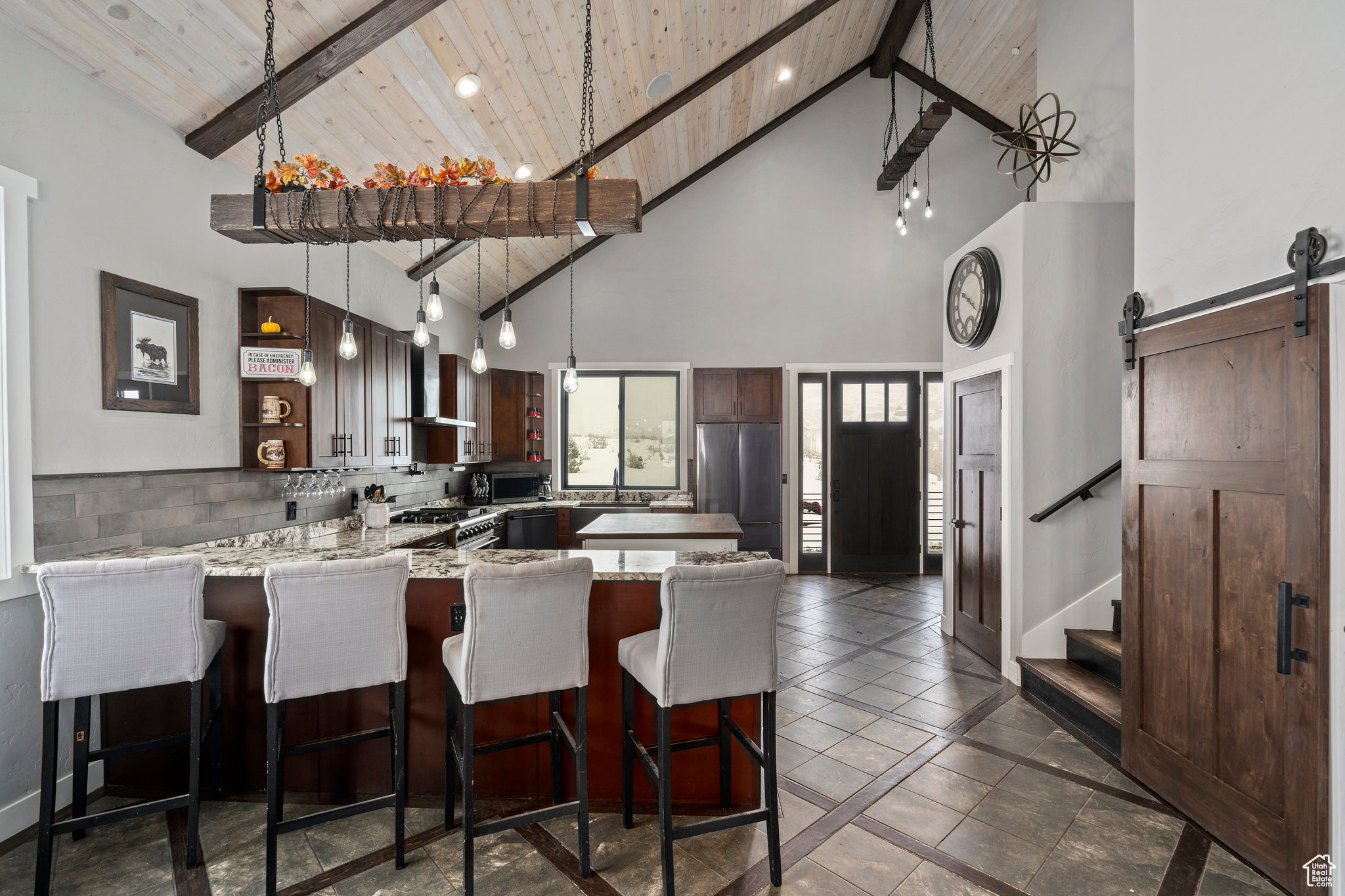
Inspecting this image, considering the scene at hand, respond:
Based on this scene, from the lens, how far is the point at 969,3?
517 centimetres

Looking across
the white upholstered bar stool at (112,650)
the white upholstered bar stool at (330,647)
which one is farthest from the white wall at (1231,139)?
the white upholstered bar stool at (112,650)

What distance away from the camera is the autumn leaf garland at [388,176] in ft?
8.14

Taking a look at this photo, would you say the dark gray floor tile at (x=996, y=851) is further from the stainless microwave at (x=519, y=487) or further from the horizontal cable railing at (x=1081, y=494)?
the stainless microwave at (x=519, y=487)

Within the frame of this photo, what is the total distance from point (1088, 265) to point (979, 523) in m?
1.72

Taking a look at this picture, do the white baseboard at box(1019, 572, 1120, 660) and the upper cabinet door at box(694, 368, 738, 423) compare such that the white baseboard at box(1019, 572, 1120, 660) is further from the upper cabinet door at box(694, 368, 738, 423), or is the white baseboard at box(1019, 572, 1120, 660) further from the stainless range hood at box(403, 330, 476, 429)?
the stainless range hood at box(403, 330, 476, 429)

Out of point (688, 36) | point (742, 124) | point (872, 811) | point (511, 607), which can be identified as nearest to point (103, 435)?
point (511, 607)

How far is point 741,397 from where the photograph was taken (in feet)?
21.3

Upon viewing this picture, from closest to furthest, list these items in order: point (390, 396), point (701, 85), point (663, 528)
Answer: point (663, 528), point (390, 396), point (701, 85)

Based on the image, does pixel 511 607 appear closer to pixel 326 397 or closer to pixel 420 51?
pixel 326 397

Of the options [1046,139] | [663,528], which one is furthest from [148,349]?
[1046,139]

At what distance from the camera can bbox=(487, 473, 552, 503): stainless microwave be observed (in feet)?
20.5

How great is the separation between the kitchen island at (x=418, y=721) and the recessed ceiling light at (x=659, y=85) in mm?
3801

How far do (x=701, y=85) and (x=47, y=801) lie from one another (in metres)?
5.64

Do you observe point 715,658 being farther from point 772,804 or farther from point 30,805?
point 30,805
